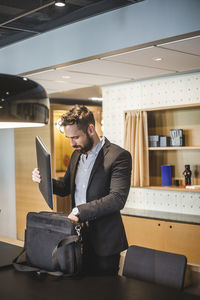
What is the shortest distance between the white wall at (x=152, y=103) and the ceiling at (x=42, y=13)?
4.94 ft

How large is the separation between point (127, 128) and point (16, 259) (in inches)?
124

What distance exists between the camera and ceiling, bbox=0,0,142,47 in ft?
11.6

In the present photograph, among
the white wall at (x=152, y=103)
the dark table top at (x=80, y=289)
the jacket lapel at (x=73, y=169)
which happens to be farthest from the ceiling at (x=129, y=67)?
the dark table top at (x=80, y=289)

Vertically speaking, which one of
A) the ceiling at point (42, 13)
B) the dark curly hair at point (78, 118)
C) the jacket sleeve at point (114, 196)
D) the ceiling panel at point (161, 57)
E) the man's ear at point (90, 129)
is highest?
the ceiling at point (42, 13)

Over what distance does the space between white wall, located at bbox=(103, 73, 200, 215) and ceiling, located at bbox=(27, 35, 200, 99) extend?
147 millimetres

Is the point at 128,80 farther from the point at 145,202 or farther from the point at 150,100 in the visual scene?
the point at 145,202

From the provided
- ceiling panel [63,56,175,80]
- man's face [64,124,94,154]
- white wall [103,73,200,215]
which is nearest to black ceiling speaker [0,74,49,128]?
man's face [64,124,94,154]

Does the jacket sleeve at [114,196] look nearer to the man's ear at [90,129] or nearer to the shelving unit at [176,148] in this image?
the man's ear at [90,129]

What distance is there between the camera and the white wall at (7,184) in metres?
6.91

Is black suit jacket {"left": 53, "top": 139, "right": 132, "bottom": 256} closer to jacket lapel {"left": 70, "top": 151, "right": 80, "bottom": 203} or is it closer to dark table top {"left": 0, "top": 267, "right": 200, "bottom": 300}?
jacket lapel {"left": 70, "top": 151, "right": 80, "bottom": 203}

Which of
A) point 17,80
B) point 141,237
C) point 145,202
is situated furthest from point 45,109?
point 145,202

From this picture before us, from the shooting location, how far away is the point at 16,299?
184cm

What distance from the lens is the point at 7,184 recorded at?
7008 mm

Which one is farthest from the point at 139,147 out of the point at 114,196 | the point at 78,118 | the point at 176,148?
the point at 114,196
